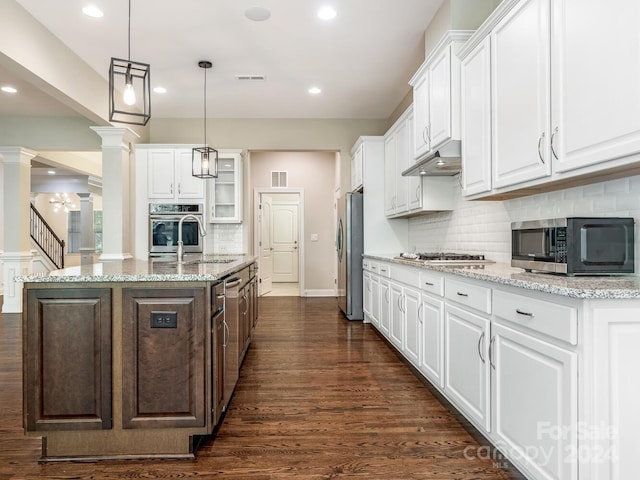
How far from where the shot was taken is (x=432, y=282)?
2717 millimetres

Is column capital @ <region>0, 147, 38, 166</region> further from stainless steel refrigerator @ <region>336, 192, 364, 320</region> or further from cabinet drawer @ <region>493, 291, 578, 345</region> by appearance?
cabinet drawer @ <region>493, 291, 578, 345</region>

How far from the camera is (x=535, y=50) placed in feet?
6.20

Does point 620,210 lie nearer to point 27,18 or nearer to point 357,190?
point 357,190

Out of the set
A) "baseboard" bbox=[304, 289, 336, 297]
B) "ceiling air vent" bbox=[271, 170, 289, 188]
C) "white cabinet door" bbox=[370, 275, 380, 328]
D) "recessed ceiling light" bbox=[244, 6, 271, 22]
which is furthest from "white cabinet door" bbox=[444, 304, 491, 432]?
"ceiling air vent" bbox=[271, 170, 289, 188]

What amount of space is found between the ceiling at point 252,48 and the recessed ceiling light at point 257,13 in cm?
4

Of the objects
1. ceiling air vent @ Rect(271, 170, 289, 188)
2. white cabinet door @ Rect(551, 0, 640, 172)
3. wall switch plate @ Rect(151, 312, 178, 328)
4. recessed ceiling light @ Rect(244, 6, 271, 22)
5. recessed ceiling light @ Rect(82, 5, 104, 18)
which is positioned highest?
recessed ceiling light @ Rect(82, 5, 104, 18)

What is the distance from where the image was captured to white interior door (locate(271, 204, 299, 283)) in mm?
9586

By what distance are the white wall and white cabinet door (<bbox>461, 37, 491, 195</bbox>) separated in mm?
374

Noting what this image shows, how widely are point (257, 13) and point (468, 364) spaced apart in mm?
3102

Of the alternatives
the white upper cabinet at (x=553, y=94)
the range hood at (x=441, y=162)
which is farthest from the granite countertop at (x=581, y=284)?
the range hood at (x=441, y=162)

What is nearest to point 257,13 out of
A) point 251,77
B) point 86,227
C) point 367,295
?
point 251,77

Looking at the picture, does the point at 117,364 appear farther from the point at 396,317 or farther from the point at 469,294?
the point at 396,317

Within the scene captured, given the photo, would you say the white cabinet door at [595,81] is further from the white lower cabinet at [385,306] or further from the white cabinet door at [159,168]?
the white cabinet door at [159,168]

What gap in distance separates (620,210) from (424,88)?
1849mm
